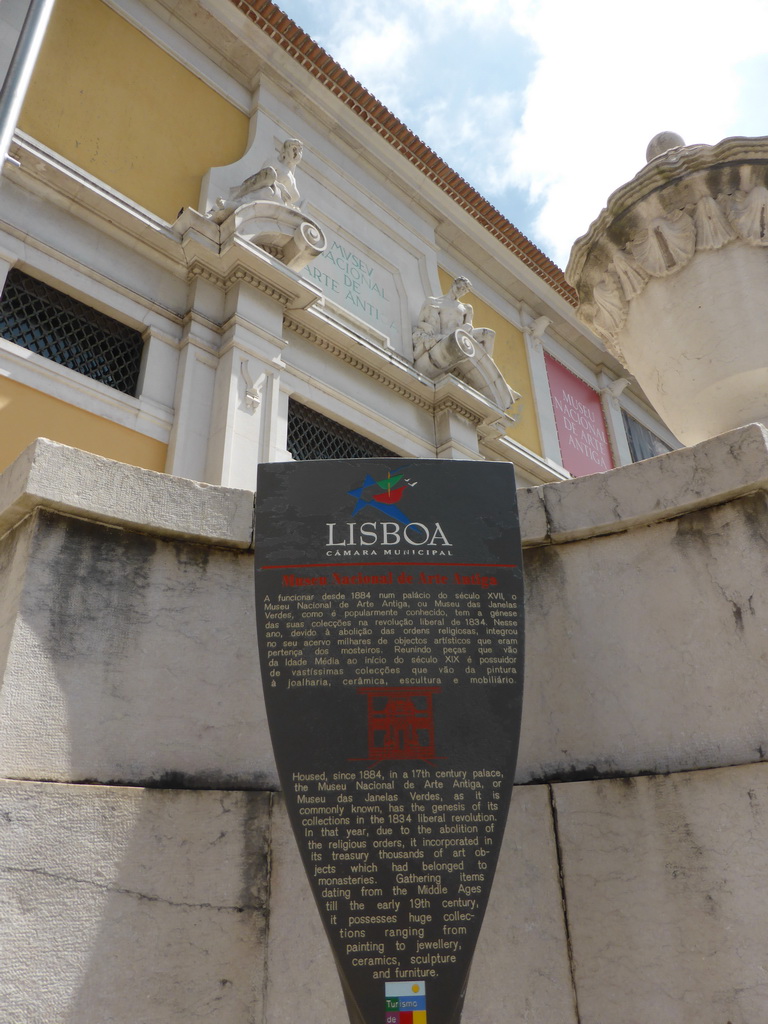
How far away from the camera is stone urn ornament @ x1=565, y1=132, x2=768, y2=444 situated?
12.2ft

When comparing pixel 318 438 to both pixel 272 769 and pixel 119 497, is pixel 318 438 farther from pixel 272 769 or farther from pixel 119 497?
pixel 272 769

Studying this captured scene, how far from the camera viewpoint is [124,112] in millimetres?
8602

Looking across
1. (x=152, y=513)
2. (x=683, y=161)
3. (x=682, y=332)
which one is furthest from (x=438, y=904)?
(x=683, y=161)

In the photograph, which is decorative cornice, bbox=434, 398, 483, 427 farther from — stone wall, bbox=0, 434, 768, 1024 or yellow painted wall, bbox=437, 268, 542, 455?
stone wall, bbox=0, 434, 768, 1024

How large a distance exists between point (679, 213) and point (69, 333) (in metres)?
5.51

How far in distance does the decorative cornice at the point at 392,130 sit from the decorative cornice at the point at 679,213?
318 inches

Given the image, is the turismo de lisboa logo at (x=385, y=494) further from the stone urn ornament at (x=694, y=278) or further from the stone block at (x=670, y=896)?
the stone urn ornament at (x=694, y=278)

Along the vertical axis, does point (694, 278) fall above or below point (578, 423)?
below

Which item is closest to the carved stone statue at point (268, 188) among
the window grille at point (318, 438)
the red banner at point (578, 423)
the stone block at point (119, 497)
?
the window grille at point (318, 438)

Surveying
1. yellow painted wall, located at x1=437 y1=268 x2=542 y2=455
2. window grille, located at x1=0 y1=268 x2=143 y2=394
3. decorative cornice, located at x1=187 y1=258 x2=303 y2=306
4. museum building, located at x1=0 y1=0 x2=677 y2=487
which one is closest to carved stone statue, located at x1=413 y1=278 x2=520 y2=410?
museum building, located at x1=0 y1=0 x2=677 y2=487

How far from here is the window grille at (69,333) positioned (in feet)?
22.4


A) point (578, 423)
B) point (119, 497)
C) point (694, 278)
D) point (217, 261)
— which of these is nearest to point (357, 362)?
point (217, 261)

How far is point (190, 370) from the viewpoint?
7594mm

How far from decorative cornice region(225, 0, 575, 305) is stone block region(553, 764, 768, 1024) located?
1100 centimetres
